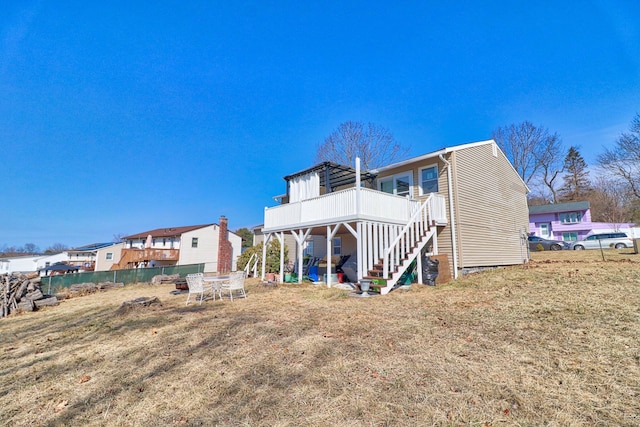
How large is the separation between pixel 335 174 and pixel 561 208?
119 ft

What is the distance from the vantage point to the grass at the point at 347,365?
294 cm

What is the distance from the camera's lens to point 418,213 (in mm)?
11188

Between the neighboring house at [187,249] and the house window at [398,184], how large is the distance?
20521 millimetres

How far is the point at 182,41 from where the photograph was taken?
16438mm

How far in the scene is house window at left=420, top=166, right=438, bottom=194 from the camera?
12609 millimetres

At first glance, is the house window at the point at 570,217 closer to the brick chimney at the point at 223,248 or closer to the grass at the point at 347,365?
the grass at the point at 347,365

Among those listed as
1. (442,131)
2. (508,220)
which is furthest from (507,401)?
(442,131)

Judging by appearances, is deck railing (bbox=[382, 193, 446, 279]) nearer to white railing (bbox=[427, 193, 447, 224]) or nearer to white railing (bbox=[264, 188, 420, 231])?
white railing (bbox=[427, 193, 447, 224])

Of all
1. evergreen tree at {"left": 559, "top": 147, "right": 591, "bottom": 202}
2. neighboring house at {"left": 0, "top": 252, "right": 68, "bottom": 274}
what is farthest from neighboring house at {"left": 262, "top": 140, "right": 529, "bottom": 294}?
neighboring house at {"left": 0, "top": 252, "right": 68, "bottom": 274}

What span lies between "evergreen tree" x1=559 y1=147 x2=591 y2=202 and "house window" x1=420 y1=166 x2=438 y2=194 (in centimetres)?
4375

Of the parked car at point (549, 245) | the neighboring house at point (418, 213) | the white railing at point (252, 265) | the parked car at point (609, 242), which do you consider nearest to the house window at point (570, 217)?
the parked car at point (609, 242)

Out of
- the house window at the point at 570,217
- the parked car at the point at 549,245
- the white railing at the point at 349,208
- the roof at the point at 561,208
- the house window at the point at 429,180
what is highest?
the roof at the point at 561,208

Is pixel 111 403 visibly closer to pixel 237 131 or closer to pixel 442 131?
pixel 237 131

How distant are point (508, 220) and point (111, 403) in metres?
16.2
